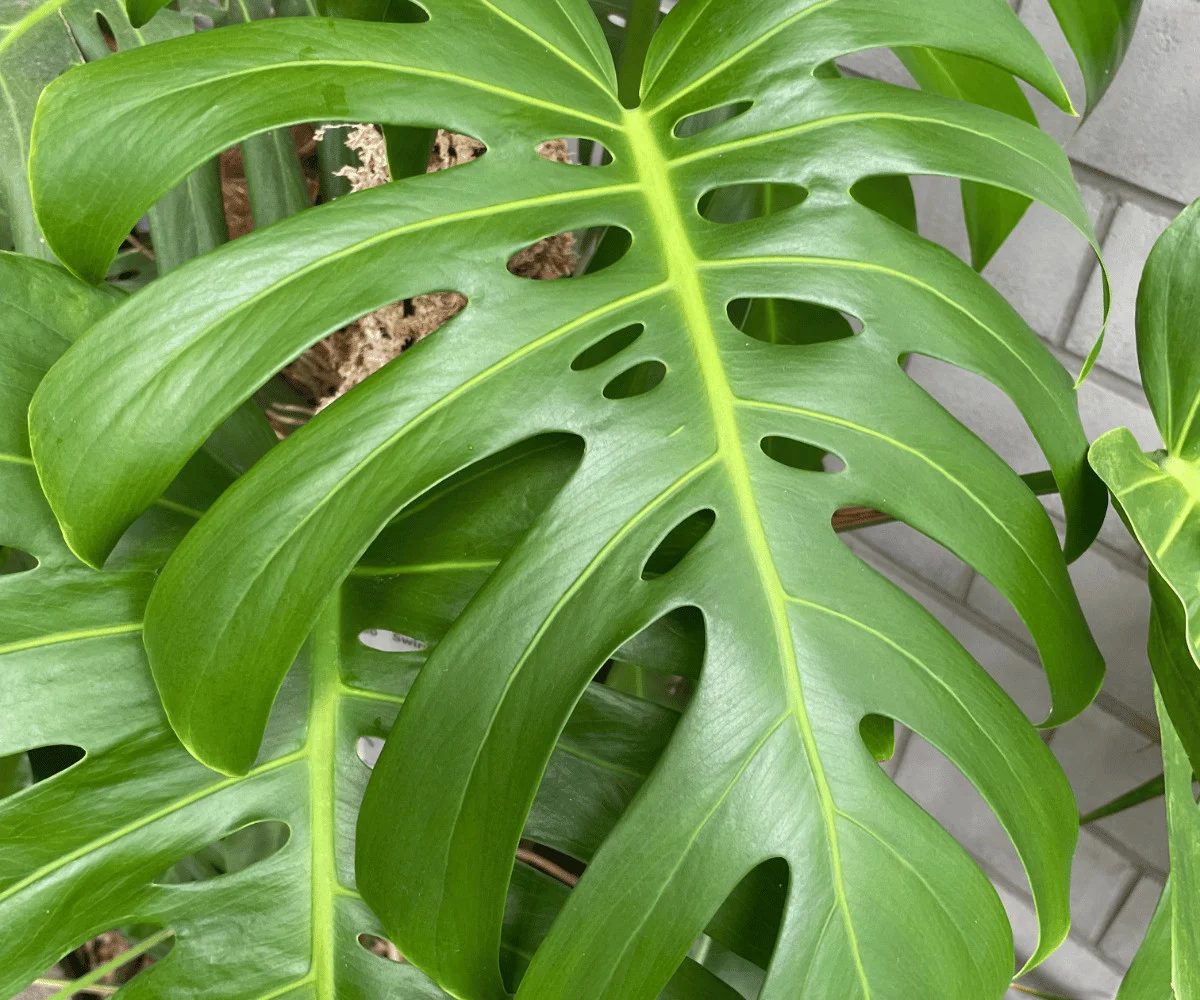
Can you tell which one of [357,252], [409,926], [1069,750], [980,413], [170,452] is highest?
[980,413]

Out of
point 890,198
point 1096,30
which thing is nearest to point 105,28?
point 890,198

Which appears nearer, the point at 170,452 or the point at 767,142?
the point at 170,452

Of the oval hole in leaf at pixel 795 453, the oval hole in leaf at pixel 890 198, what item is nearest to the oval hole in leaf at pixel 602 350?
the oval hole in leaf at pixel 795 453

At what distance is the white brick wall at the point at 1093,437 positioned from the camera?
904 millimetres

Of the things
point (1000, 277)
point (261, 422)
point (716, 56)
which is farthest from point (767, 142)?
point (1000, 277)

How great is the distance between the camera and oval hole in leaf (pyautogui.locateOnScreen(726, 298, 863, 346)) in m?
0.78

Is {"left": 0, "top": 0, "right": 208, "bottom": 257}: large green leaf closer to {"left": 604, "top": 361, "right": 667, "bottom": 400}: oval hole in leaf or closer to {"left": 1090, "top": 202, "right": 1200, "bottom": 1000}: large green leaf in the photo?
{"left": 604, "top": 361, "right": 667, "bottom": 400}: oval hole in leaf

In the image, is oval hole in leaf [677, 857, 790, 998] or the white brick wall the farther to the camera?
the white brick wall

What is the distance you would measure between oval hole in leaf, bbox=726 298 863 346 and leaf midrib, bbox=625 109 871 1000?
209mm

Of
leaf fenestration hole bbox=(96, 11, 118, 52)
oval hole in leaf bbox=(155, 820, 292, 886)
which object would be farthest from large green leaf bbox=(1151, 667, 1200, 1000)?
leaf fenestration hole bbox=(96, 11, 118, 52)

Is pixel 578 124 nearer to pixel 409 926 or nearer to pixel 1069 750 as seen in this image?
pixel 409 926

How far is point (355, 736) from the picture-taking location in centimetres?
58

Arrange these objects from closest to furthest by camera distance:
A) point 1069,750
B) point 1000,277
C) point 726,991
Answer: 1. point 726,991
2. point 1000,277
3. point 1069,750

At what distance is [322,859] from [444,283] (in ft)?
1.11
